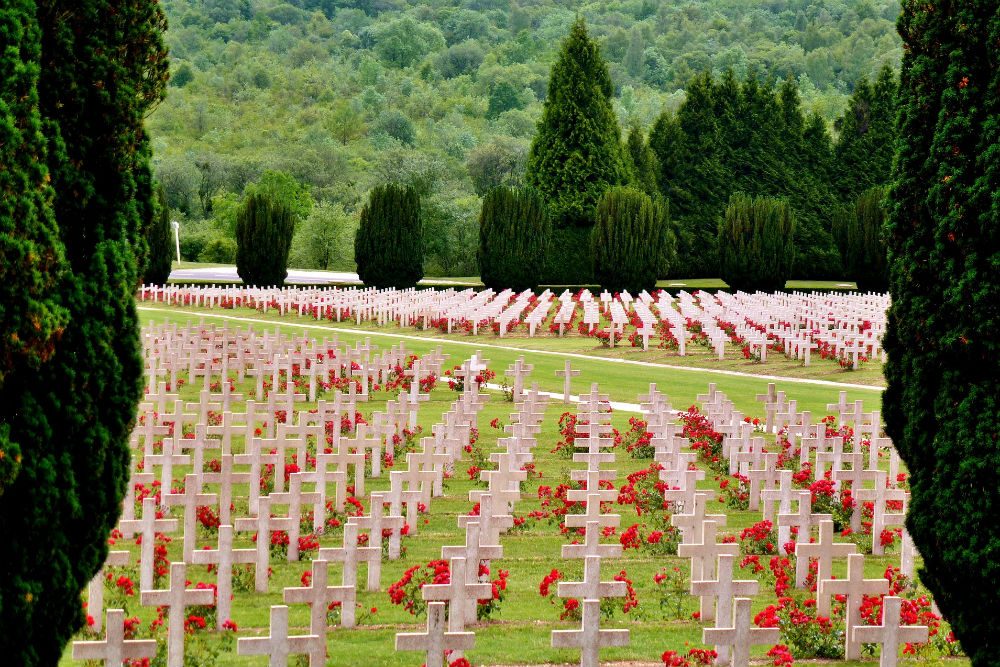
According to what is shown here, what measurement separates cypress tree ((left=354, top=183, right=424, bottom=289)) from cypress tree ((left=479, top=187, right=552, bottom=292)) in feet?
7.27

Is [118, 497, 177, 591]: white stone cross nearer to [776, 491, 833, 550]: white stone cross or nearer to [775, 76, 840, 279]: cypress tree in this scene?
[776, 491, 833, 550]: white stone cross

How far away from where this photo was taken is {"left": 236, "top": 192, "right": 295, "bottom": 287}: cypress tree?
132 ft

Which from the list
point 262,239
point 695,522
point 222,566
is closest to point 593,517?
point 695,522

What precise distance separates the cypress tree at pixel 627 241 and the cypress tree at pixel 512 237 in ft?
6.07

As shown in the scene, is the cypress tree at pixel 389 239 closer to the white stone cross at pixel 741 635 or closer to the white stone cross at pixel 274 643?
the white stone cross at pixel 741 635

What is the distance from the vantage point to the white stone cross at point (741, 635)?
18.0 ft

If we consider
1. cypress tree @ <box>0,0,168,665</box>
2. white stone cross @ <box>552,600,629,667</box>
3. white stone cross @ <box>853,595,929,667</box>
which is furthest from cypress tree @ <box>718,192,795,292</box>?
white stone cross @ <box>552,600,629,667</box>

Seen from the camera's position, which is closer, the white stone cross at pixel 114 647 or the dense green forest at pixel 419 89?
the white stone cross at pixel 114 647

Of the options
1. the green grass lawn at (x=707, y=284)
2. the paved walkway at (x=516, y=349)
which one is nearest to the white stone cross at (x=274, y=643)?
the paved walkway at (x=516, y=349)

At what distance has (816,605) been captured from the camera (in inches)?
279

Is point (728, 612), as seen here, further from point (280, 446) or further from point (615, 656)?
point (280, 446)

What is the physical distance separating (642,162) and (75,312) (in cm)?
4521

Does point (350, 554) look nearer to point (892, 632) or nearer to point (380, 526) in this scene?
point (380, 526)

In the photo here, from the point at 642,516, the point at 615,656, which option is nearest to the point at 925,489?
the point at 615,656
